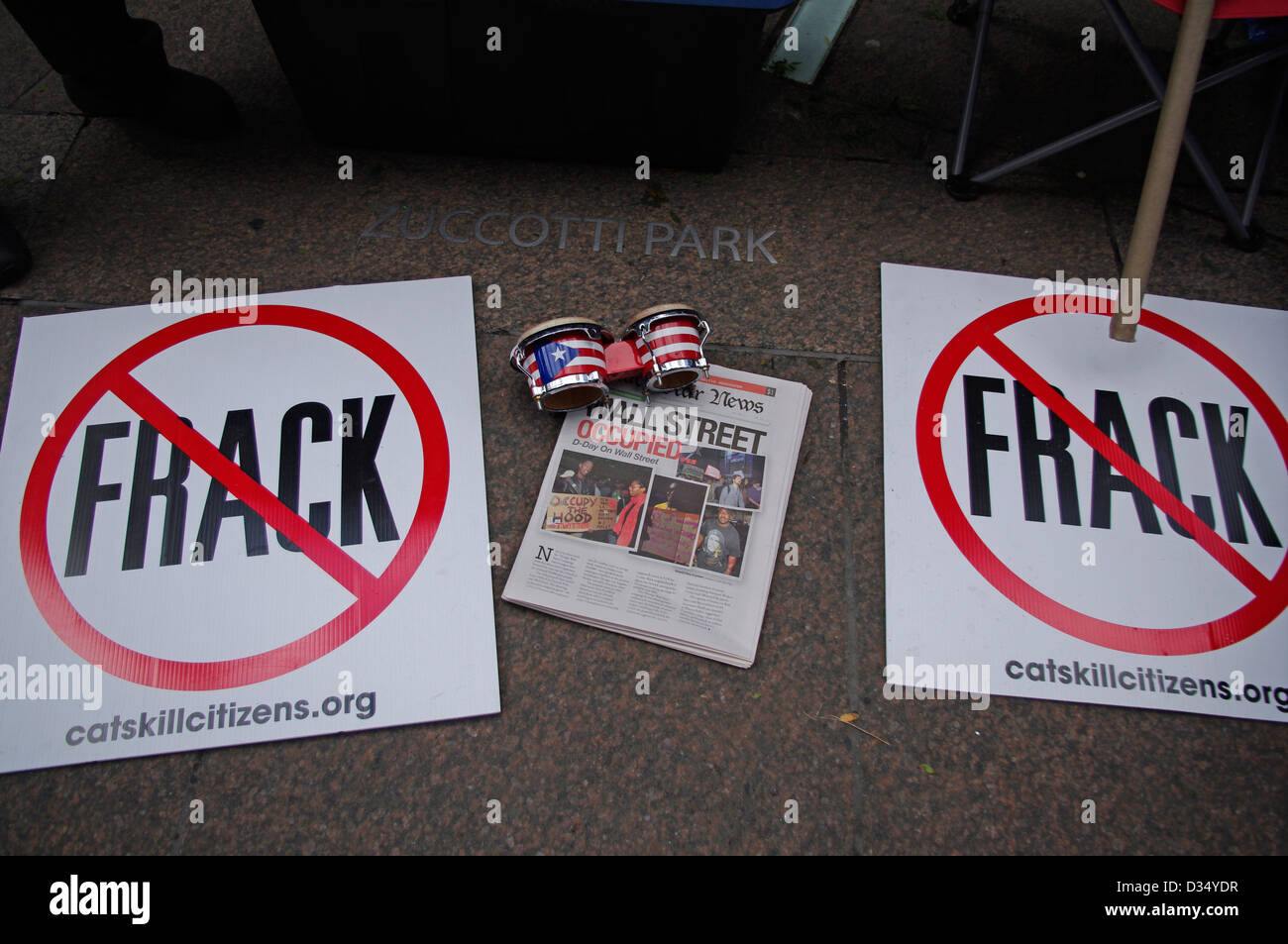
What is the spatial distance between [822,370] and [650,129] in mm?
531

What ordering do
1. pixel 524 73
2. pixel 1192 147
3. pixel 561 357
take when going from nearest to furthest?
pixel 561 357 → pixel 524 73 → pixel 1192 147

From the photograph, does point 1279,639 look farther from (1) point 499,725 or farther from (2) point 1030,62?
(2) point 1030,62

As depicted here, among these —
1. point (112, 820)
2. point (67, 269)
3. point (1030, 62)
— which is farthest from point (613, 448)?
point (1030, 62)

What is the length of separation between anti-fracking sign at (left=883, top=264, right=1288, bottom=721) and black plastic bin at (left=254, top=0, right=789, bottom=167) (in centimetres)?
48

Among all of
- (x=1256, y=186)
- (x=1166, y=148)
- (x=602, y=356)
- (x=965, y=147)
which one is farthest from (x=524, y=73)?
(x=1256, y=186)

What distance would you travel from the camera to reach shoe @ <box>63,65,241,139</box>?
53.1 inches

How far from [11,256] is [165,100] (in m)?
0.39

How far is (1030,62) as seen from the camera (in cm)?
162

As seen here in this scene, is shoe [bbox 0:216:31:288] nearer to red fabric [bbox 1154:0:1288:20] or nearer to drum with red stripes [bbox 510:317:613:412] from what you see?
drum with red stripes [bbox 510:317:613:412]

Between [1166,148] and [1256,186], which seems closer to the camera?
[1166,148]

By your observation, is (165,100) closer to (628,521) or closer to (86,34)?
(86,34)

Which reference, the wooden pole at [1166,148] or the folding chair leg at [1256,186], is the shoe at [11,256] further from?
the folding chair leg at [1256,186]

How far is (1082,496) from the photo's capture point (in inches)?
45.7
